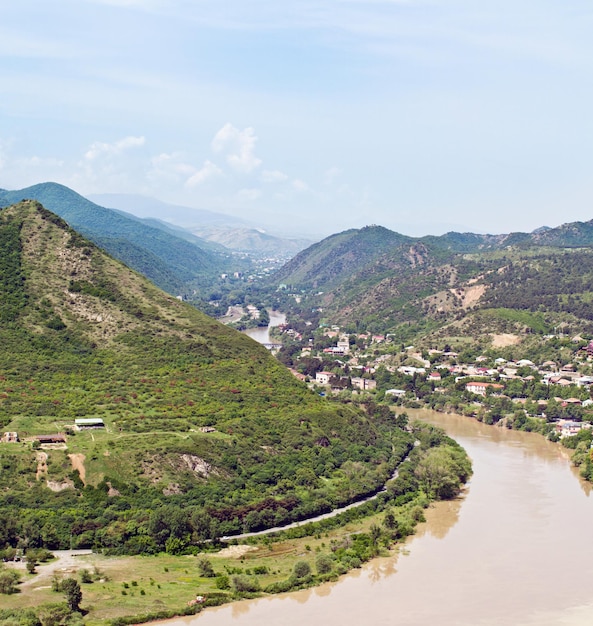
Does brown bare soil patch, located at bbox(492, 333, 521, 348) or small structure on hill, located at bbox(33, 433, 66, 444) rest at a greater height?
brown bare soil patch, located at bbox(492, 333, 521, 348)

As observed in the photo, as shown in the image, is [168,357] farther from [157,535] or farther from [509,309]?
[509,309]

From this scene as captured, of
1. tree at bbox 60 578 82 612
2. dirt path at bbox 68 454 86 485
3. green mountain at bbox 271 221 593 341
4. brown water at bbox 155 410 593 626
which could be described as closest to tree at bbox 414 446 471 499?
brown water at bbox 155 410 593 626

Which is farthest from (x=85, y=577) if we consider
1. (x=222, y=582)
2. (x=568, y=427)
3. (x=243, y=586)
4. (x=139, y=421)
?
(x=568, y=427)

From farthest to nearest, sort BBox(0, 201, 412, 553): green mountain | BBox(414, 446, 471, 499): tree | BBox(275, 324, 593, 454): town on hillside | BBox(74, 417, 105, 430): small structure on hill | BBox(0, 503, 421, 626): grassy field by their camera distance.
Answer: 1. BBox(275, 324, 593, 454): town on hillside
2. BBox(414, 446, 471, 499): tree
3. BBox(74, 417, 105, 430): small structure on hill
4. BBox(0, 201, 412, 553): green mountain
5. BBox(0, 503, 421, 626): grassy field

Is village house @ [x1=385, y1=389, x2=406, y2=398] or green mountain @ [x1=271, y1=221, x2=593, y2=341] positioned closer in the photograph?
village house @ [x1=385, y1=389, x2=406, y2=398]

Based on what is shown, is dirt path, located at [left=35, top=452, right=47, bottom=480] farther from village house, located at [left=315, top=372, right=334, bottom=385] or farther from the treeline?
the treeline

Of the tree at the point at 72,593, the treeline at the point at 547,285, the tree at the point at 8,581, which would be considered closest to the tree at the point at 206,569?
the tree at the point at 72,593

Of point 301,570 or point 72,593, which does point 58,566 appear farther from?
point 301,570

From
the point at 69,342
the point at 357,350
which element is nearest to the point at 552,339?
the point at 357,350
